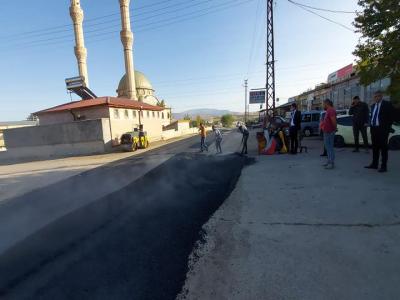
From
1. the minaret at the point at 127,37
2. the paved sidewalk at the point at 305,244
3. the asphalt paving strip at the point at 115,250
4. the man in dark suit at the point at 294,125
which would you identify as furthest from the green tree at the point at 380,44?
the minaret at the point at 127,37

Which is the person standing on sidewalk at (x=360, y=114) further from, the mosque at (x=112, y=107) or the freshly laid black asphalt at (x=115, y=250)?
the mosque at (x=112, y=107)

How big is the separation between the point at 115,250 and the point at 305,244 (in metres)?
2.62

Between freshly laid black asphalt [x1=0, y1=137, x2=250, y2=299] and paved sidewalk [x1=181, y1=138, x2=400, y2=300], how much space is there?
13.6 inches

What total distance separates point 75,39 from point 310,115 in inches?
1298

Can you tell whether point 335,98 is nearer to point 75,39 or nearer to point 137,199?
point 137,199

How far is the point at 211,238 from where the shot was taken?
3.75 metres

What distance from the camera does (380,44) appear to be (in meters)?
10.1

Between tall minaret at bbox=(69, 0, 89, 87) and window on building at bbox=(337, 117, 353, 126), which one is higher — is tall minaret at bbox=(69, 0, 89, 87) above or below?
above

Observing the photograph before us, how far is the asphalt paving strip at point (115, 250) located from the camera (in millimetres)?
2818

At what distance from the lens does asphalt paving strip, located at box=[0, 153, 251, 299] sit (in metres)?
2.82

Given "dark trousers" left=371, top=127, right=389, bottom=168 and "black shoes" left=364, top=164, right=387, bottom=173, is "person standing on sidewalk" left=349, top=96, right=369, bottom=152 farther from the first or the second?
"dark trousers" left=371, top=127, right=389, bottom=168

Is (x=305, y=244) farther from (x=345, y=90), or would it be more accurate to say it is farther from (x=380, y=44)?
(x=345, y=90)

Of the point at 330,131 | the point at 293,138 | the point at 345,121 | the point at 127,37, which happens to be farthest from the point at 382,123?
the point at 127,37

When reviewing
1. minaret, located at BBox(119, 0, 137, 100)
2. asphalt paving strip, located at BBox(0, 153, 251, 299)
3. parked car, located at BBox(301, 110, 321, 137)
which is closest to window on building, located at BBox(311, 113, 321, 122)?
parked car, located at BBox(301, 110, 321, 137)
